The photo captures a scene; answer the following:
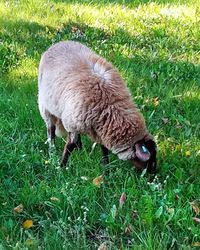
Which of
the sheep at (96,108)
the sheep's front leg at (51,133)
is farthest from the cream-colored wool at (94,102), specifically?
the sheep's front leg at (51,133)

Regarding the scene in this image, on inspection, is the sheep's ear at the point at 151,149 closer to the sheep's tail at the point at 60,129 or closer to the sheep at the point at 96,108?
the sheep at the point at 96,108

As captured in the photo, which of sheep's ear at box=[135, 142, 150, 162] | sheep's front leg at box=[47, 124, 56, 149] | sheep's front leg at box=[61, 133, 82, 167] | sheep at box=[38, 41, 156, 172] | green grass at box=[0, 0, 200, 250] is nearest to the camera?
green grass at box=[0, 0, 200, 250]

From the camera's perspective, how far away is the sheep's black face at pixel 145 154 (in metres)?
4.67

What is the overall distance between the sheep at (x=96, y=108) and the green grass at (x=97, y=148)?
0.23 metres

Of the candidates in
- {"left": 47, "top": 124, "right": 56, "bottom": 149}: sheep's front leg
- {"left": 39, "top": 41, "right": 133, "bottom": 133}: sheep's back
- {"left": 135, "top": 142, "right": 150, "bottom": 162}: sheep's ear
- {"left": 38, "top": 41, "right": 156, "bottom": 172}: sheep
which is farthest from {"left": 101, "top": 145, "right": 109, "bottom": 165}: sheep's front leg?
{"left": 47, "top": 124, "right": 56, "bottom": 149}: sheep's front leg

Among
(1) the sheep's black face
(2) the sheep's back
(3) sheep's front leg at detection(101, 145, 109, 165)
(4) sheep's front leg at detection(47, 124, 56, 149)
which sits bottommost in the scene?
(4) sheep's front leg at detection(47, 124, 56, 149)

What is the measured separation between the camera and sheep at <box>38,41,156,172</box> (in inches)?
188

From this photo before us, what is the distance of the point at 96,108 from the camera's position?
15.9ft

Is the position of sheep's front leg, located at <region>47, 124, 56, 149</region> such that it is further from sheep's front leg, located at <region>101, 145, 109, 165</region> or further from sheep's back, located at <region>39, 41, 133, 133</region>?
sheep's front leg, located at <region>101, 145, 109, 165</region>

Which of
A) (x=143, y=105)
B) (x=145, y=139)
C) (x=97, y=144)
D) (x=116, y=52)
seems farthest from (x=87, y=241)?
(x=116, y=52)

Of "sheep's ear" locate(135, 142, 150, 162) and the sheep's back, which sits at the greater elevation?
the sheep's back

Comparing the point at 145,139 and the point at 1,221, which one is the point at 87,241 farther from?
the point at 145,139

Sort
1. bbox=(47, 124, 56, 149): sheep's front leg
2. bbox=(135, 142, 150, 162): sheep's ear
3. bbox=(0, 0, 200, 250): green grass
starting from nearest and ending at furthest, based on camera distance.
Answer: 1. bbox=(0, 0, 200, 250): green grass
2. bbox=(135, 142, 150, 162): sheep's ear
3. bbox=(47, 124, 56, 149): sheep's front leg

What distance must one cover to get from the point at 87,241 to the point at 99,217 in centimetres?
28
